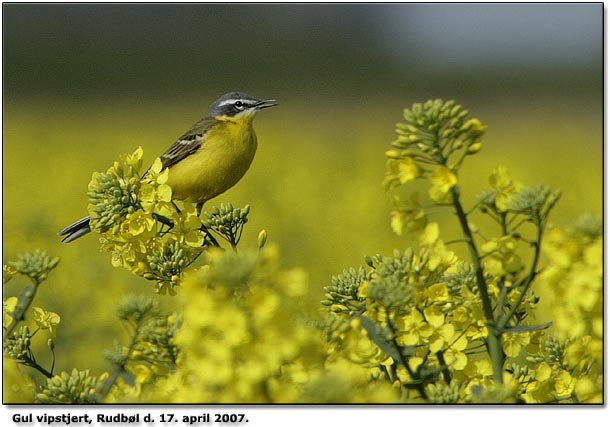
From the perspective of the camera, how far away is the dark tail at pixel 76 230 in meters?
2.85

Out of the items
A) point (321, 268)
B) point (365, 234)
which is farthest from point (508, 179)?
point (365, 234)

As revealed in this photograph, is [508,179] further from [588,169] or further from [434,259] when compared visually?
[588,169]

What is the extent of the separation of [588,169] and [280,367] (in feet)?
20.3

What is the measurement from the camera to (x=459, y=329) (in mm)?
1828

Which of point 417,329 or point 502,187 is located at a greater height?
point 502,187

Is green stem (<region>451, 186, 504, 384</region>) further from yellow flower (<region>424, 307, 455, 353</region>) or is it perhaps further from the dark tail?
the dark tail

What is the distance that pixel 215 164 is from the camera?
142 inches

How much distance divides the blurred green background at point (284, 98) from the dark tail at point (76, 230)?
208 millimetres

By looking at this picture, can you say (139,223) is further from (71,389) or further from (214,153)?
(214,153)

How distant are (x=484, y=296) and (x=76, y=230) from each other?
67.8 inches

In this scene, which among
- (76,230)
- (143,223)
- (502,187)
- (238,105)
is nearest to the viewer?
(502,187)

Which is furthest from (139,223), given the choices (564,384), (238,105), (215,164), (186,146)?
(238,105)

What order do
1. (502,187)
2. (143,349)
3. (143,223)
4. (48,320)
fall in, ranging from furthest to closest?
(48,320) → (143,223) → (143,349) → (502,187)

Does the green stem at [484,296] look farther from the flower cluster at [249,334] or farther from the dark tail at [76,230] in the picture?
the dark tail at [76,230]
